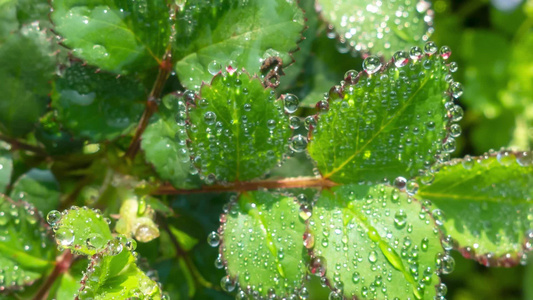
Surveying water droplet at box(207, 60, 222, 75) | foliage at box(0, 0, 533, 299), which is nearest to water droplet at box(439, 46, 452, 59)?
foliage at box(0, 0, 533, 299)

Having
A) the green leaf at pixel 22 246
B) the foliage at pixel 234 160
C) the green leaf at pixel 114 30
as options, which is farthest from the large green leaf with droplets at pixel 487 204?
the green leaf at pixel 22 246

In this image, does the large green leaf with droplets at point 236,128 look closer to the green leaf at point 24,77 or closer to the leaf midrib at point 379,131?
the leaf midrib at point 379,131

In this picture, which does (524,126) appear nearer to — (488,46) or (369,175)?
(488,46)

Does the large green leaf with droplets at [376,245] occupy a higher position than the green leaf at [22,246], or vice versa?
the large green leaf with droplets at [376,245]

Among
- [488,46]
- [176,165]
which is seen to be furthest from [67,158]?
[488,46]

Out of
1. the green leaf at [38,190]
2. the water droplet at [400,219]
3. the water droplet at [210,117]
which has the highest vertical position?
the water droplet at [210,117]

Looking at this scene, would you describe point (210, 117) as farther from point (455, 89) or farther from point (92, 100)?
point (455, 89)

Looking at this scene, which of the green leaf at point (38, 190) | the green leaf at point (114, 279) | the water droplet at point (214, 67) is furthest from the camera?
the green leaf at point (38, 190)

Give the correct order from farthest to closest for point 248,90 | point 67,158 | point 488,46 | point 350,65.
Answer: point 488,46 → point 350,65 → point 67,158 → point 248,90
